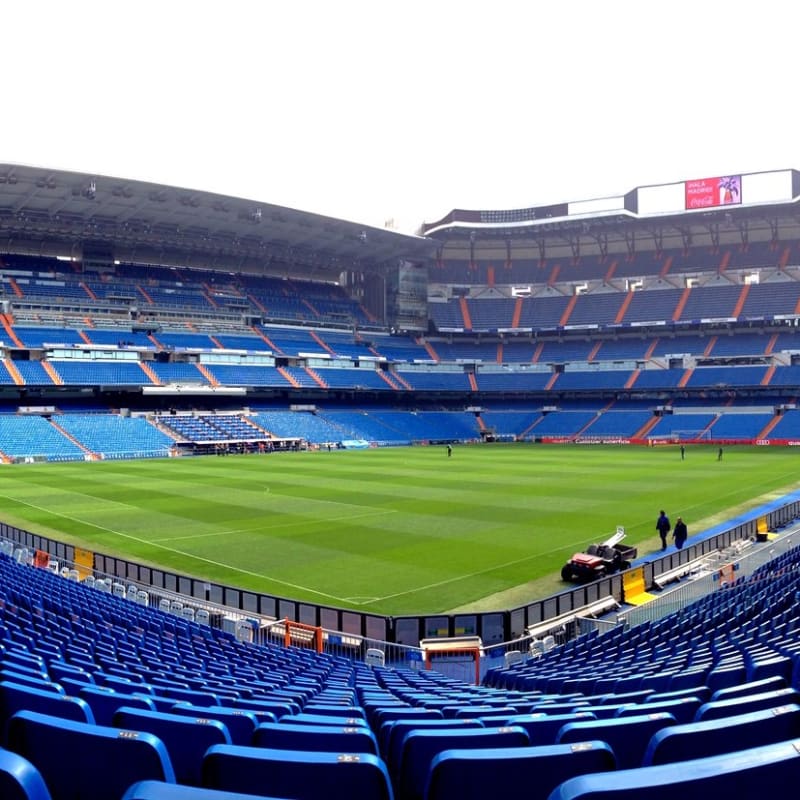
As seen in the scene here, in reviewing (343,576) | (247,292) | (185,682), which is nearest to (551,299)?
(247,292)

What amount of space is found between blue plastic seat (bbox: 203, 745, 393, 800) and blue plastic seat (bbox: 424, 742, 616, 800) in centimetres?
21

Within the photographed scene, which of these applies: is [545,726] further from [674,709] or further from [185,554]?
[185,554]

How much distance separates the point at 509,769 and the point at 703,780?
2.29ft

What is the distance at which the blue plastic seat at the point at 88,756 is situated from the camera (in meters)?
2.49

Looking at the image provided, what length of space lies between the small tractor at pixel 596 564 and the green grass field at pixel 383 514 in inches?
24.7

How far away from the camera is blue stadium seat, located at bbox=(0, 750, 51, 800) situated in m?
1.95

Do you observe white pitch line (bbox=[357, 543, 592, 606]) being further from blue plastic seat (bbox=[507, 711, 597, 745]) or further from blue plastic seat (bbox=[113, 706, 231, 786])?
blue plastic seat (bbox=[113, 706, 231, 786])

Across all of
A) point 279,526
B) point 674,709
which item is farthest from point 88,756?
point 279,526

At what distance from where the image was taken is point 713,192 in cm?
8338

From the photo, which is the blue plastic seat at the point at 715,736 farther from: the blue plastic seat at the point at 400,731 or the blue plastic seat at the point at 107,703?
the blue plastic seat at the point at 107,703

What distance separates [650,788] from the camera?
1.82 meters

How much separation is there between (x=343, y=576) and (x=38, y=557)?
994cm

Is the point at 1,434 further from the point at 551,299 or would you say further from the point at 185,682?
the point at 551,299

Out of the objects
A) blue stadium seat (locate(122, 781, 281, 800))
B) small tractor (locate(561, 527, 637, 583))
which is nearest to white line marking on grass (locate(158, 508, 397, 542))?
small tractor (locate(561, 527, 637, 583))
